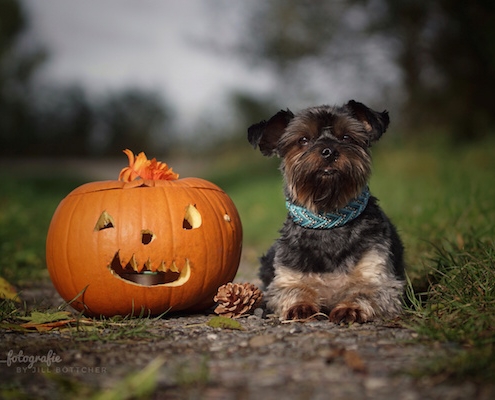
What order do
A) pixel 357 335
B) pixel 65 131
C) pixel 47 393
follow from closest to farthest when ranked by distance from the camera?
pixel 47 393 → pixel 357 335 → pixel 65 131

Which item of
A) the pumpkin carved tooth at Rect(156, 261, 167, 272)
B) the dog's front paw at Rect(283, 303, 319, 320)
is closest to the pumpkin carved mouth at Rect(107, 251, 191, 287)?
the pumpkin carved tooth at Rect(156, 261, 167, 272)

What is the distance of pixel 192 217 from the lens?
4363mm

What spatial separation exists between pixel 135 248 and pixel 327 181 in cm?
151

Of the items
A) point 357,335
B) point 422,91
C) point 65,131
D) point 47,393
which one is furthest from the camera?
point 65,131

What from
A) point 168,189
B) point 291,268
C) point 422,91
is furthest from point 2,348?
point 422,91

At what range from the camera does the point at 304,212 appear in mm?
4176

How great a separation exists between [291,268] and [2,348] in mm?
2042

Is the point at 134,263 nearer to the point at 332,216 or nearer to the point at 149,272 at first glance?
the point at 149,272

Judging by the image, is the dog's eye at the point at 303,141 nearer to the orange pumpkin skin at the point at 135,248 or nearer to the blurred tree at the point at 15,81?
the orange pumpkin skin at the point at 135,248

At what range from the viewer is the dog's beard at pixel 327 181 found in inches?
157

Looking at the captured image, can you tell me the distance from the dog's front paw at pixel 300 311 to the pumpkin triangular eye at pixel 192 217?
0.98 metres

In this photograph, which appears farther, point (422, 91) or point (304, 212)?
point (422, 91)

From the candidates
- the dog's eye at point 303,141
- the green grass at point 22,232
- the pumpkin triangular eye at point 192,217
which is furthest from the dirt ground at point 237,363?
the green grass at point 22,232

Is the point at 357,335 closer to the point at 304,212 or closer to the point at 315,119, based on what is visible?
the point at 304,212
